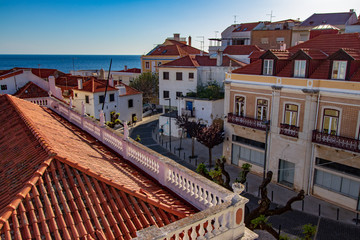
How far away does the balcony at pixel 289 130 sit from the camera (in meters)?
22.0

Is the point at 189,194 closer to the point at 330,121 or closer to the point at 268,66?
the point at 330,121

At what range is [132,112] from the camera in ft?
157

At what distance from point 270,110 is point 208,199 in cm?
1803

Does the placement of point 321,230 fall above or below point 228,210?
below

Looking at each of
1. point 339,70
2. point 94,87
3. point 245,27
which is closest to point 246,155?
point 339,70

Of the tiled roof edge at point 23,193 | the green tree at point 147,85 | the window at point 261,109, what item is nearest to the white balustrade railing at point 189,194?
the tiled roof edge at point 23,193

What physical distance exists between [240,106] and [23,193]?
2242 centimetres

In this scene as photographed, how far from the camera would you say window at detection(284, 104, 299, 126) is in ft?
72.8

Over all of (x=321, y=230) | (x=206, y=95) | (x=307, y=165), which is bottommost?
(x=321, y=230)

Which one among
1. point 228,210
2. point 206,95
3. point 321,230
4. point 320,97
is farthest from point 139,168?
point 206,95

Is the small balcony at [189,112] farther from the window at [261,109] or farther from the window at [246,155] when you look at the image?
the window at [261,109]

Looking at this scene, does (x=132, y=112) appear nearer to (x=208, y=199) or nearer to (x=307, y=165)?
(x=307, y=165)

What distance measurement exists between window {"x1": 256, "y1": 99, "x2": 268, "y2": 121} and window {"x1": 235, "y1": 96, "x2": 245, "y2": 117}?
1.65 metres

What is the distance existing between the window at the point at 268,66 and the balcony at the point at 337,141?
6.36 metres
